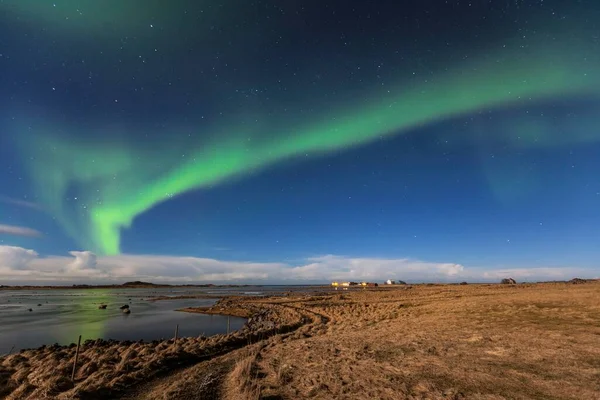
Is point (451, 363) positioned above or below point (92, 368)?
above

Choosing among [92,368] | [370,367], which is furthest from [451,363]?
[92,368]

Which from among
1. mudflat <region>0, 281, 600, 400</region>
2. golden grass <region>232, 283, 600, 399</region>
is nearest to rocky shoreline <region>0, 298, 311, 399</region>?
mudflat <region>0, 281, 600, 400</region>

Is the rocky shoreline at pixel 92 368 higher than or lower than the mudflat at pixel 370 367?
lower

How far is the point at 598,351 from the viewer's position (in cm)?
1475

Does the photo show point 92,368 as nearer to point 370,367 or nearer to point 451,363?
point 370,367

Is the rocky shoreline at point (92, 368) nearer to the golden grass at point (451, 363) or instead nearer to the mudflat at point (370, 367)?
the mudflat at point (370, 367)

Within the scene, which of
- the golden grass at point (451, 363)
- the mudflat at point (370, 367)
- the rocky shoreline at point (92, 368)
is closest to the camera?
the golden grass at point (451, 363)

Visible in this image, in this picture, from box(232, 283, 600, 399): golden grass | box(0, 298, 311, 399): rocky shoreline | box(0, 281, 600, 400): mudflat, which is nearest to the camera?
box(232, 283, 600, 399): golden grass

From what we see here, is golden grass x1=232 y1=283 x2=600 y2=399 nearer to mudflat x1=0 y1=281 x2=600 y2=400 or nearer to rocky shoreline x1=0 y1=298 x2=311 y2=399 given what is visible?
mudflat x1=0 y1=281 x2=600 y2=400

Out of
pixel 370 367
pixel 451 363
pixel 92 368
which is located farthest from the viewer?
pixel 92 368

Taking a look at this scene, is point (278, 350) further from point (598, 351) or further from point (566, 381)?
point (598, 351)

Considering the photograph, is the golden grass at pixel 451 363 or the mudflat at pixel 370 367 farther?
the mudflat at pixel 370 367

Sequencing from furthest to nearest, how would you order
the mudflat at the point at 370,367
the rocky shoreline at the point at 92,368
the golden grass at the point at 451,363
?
the rocky shoreline at the point at 92,368 < the mudflat at the point at 370,367 < the golden grass at the point at 451,363

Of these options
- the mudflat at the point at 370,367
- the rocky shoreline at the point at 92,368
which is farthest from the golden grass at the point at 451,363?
the rocky shoreline at the point at 92,368
